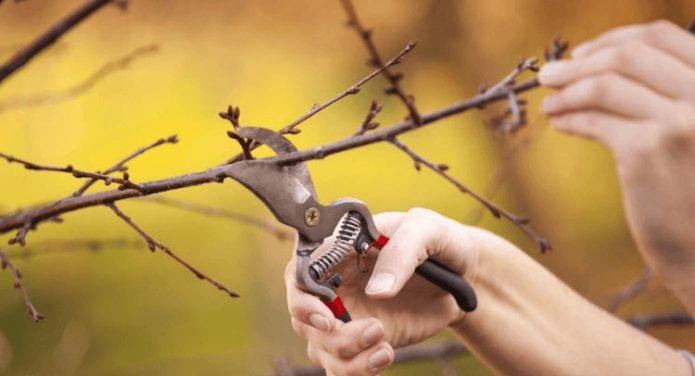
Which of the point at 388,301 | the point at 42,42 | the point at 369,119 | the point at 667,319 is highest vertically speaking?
the point at 42,42

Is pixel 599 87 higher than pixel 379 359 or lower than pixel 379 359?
higher

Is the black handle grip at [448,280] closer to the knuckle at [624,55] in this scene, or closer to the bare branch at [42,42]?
the knuckle at [624,55]

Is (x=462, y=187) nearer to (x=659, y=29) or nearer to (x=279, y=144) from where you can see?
(x=279, y=144)

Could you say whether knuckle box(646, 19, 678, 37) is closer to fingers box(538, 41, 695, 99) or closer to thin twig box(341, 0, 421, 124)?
fingers box(538, 41, 695, 99)

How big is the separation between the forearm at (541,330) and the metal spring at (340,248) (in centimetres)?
27

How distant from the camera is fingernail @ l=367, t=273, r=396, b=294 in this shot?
736mm

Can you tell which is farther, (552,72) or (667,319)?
(667,319)

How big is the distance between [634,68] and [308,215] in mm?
439

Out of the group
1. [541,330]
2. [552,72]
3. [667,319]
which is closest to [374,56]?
[552,72]

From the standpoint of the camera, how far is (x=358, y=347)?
0.73 m

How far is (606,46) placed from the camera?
0.91 m

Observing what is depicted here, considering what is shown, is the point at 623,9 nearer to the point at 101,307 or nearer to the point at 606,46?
the point at 606,46

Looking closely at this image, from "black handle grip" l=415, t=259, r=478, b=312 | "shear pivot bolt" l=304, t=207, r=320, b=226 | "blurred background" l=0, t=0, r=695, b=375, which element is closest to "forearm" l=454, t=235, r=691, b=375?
"black handle grip" l=415, t=259, r=478, b=312

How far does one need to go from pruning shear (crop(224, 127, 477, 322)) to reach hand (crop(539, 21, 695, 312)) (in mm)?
291
